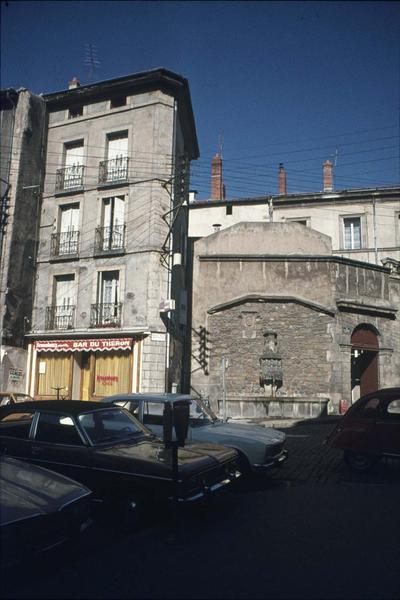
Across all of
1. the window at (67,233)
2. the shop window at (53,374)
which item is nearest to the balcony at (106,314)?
the shop window at (53,374)

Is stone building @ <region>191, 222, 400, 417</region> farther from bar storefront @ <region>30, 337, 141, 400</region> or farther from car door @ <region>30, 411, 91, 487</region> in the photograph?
car door @ <region>30, 411, 91, 487</region>

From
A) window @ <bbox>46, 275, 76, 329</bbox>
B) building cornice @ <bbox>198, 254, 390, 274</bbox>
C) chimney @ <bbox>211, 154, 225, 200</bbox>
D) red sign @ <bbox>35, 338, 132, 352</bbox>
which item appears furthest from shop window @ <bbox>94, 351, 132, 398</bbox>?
chimney @ <bbox>211, 154, 225, 200</bbox>

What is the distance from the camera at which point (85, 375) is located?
762 inches

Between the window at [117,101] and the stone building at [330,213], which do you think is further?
the stone building at [330,213]

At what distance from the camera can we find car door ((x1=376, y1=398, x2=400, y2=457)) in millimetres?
8344

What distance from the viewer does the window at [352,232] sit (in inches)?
1160

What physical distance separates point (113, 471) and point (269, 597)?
2.39m

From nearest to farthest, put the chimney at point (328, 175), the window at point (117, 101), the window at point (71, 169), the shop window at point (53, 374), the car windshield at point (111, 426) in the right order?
1. the car windshield at point (111, 426)
2. the shop window at point (53, 374)
3. the window at point (117, 101)
4. the window at point (71, 169)
5. the chimney at point (328, 175)

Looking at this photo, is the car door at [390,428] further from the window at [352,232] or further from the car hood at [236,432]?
the window at [352,232]

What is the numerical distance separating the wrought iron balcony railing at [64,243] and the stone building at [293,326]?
5556 mm

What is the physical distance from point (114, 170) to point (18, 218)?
14.9ft

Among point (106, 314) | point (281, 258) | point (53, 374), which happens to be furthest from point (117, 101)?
point (53, 374)

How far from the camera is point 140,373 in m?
18.1

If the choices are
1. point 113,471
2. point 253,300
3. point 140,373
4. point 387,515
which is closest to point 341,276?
point 253,300
